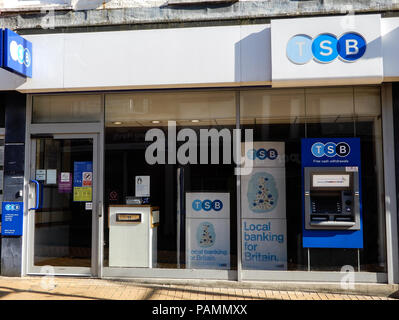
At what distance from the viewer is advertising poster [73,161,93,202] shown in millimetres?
6449

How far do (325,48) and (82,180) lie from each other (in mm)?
4031

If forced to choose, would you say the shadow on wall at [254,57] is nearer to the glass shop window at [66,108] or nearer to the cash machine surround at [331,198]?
the cash machine surround at [331,198]

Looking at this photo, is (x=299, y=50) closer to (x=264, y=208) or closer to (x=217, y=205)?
(x=264, y=208)

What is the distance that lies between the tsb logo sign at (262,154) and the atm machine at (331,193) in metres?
0.44

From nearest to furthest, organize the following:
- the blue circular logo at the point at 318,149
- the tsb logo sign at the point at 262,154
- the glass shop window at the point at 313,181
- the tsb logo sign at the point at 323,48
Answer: the tsb logo sign at the point at 323,48 → the glass shop window at the point at 313,181 → the blue circular logo at the point at 318,149 → the tsb logo sign at the point at 262,154

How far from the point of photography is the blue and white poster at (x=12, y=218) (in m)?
6.36

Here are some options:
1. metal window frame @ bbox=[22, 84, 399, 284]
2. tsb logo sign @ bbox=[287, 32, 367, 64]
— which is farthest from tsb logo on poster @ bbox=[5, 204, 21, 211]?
tsb logo sign @ bbox=[287, 32, 367, 64]

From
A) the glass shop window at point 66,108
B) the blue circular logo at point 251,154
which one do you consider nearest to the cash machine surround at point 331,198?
the blue circular logo at point 251,154

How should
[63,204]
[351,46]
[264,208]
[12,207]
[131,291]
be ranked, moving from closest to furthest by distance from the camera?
[351,46]
[131,291]
[264,208]
[12,207]
[63,204]

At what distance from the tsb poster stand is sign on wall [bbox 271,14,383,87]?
113 cm

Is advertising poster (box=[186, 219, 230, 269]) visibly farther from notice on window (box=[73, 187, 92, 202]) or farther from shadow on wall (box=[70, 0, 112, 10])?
shadow on wall (box=[70, 0, 112, 10])

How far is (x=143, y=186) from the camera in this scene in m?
6.39

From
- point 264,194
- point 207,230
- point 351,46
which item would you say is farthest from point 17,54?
point 351,46

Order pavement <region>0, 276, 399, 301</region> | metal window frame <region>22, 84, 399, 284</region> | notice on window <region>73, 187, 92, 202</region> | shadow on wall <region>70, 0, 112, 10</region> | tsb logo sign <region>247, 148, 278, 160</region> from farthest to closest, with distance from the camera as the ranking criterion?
notice on window <region>73, 187, 92, 202</region> < shadow on wall <region>70, 0, 112, 10</region> < tsb logo sign <region>247, 148, 278, 160</region> < metal window frame <region>22, 84, 399, 284</region> < pavement <region>0, 276, 399, 301</region>
